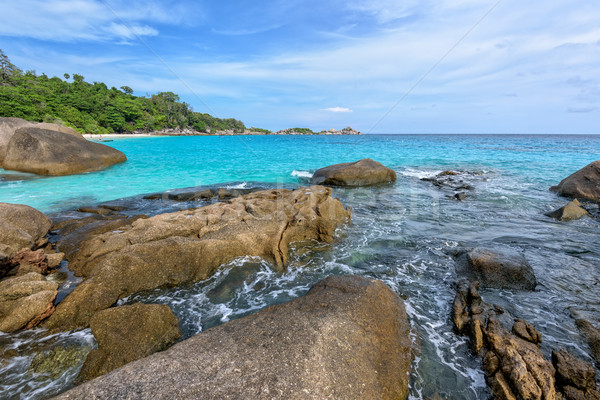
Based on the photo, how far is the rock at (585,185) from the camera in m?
14.4

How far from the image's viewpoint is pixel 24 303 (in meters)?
5.16

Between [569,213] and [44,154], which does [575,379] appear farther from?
[44,154]

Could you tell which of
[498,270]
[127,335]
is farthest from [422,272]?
[127,335]

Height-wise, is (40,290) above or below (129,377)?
below

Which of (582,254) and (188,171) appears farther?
(188,171)

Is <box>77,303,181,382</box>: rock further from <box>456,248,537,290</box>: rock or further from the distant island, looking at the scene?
the distant island

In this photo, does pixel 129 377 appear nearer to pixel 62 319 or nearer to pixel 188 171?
pixel 62 319

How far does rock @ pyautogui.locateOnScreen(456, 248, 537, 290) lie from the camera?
256 inches

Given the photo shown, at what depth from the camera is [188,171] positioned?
2692 cm

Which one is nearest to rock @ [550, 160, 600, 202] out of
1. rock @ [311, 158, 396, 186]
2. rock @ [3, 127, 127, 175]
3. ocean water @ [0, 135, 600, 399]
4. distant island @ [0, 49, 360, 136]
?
ocean water @ [0, 135, 600, 399]

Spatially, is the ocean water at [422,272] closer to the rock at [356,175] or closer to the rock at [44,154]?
the rock at [356,175]

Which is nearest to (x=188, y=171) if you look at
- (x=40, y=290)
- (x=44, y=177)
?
(x=44, y=177)

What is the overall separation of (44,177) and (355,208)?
23.3m

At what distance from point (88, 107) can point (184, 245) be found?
326ft
